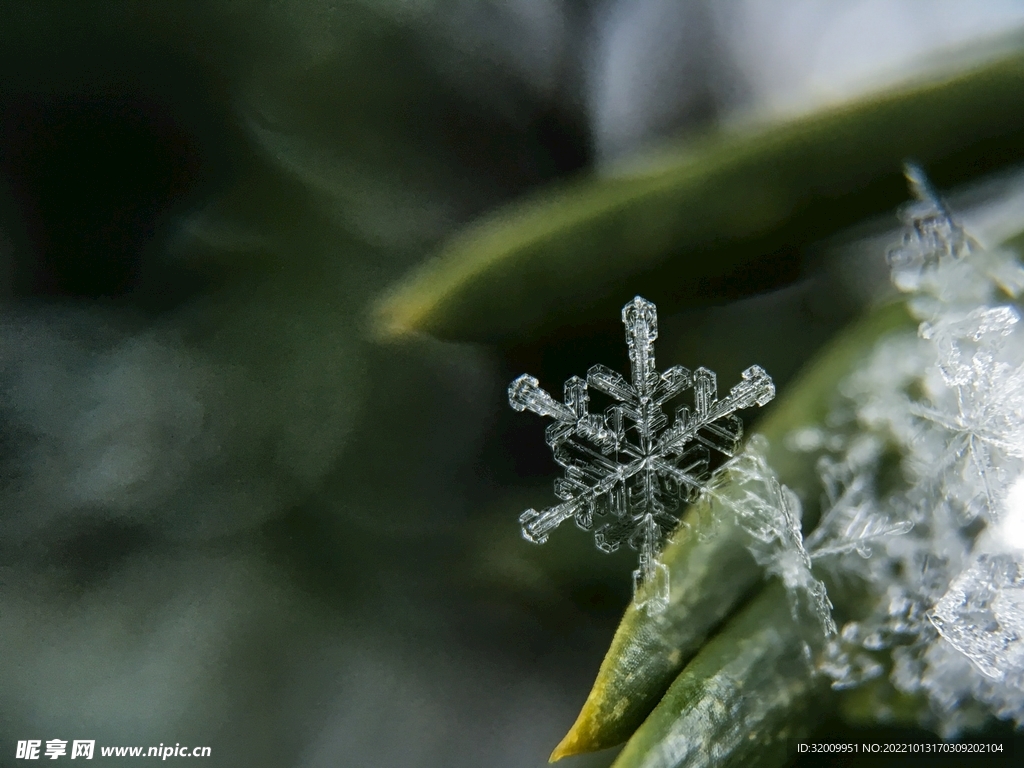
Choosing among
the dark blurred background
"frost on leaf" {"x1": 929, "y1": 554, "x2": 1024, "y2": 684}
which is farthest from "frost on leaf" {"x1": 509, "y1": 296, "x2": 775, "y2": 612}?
"frost on leaf" {"x1": 929, "y1": 554, "x2": 1024, "y2": 684}

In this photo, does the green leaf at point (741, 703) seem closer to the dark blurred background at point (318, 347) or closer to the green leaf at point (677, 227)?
the dark blurred background at point (318, 347)

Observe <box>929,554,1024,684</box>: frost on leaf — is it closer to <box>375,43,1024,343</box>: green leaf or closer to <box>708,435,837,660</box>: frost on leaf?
<box>708,435,837,660</box>: frost on leaf

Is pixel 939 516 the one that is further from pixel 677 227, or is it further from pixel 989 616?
pixel 677 227

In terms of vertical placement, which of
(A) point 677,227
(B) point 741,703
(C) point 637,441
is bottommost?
(B) point 741,703

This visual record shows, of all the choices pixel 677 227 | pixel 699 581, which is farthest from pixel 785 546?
pixel 677 227

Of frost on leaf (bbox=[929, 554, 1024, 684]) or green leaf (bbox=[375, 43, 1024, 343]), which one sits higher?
green leaf (bbox=[375, 43, 1024, 343])

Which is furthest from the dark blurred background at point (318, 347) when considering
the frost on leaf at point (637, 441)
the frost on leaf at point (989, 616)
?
the frost on leaf at point (989, 616)

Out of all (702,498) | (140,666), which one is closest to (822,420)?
(702,498)
